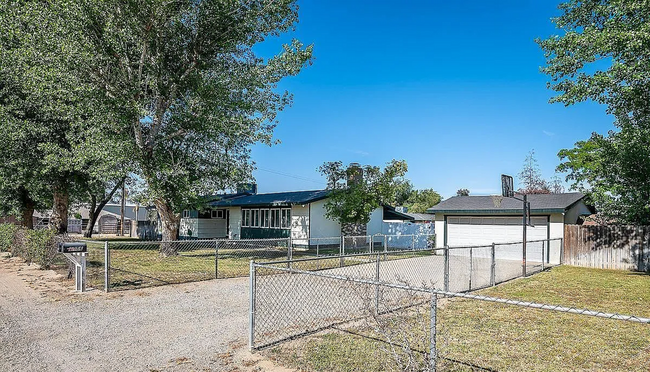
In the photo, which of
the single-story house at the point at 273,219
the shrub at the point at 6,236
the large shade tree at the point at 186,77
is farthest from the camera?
the single-story house at the point at 273,219

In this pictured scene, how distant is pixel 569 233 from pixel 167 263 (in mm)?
15781

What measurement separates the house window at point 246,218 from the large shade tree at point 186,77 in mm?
9973

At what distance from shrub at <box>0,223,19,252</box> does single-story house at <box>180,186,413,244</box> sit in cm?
817

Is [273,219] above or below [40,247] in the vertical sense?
above

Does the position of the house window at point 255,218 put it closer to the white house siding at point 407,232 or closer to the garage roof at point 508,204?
the white house siding at point 407,232

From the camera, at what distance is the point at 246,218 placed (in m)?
27.6

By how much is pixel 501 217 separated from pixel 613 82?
298 inches

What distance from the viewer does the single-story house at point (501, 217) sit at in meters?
16.2

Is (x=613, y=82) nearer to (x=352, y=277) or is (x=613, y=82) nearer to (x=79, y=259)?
(x=352, y=277)

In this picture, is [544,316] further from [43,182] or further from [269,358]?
[43,182]

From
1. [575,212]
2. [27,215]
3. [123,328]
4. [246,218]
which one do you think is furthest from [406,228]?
[27,215]

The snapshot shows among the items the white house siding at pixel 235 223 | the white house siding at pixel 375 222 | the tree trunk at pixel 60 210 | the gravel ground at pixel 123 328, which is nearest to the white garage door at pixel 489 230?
the white house siding at pixel 375 222

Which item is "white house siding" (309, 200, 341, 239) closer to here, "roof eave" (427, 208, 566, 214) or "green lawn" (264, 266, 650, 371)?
"roof eave" (427, 208, 566, 214)

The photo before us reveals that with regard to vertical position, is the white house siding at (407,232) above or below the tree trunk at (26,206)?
below
